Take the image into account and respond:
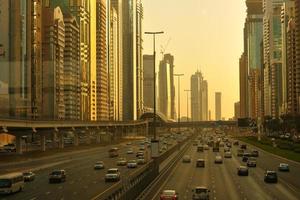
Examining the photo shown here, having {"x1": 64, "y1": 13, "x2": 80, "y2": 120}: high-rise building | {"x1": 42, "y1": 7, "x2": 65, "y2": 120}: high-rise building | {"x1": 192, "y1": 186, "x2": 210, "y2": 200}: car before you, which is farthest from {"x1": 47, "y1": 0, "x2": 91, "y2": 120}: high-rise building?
{"x1": 192, "y1": 186, "x2": 210, "y2": 200}: car

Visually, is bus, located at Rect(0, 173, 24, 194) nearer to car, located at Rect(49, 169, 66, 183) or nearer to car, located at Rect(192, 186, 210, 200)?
car, located at Rect(49, 169, 66, 183)

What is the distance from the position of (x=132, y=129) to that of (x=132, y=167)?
13055 cm

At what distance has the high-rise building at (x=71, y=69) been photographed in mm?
107875

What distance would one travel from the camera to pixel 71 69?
375 ft

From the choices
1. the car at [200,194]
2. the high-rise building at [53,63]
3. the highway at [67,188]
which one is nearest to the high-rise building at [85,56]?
the high-rise building at [53,63]

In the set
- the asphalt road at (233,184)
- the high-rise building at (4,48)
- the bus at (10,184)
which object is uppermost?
the high-rise building at (4,48)

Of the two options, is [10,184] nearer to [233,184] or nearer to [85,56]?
[233,184]

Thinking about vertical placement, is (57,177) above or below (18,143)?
below

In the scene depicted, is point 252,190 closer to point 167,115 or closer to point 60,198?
point 60,198

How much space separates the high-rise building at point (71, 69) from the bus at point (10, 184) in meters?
65.8

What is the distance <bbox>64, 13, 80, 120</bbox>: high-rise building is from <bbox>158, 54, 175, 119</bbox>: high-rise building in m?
16.9

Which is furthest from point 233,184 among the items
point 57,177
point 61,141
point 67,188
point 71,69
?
point 71,69

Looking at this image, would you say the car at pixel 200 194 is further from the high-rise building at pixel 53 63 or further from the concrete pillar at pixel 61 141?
the concrete pillar at pixel 61 141

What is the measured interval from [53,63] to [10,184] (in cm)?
5705
